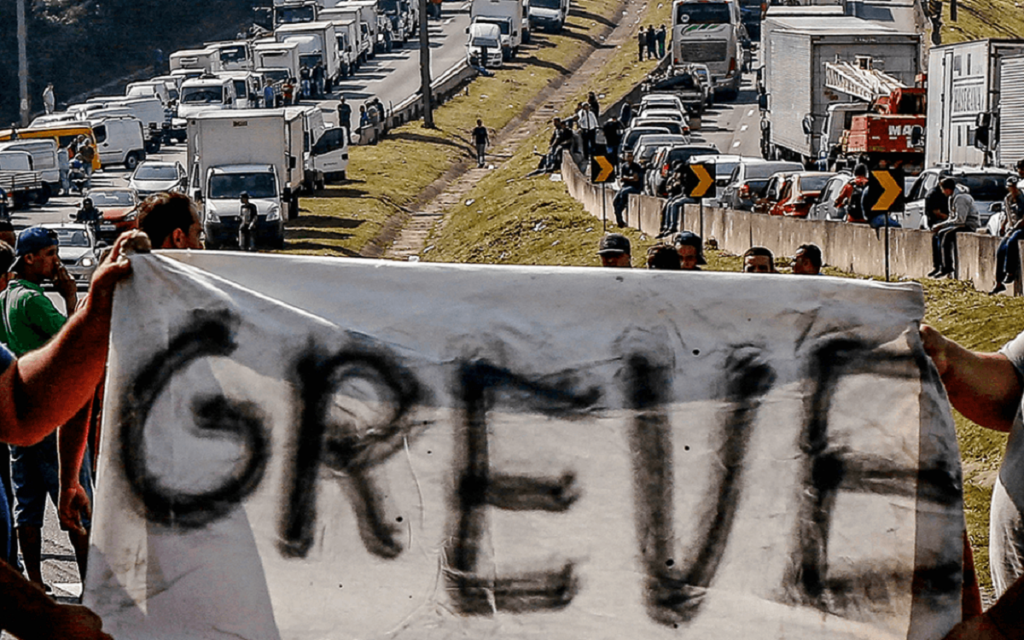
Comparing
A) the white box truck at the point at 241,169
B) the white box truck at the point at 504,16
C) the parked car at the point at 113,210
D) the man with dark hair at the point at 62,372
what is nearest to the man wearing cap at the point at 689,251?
the man with dark hair at the point at 62,372

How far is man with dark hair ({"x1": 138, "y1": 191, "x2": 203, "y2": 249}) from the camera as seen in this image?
6.13 metres

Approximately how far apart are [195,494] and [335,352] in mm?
536

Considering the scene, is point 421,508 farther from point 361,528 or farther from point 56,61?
point 56,61

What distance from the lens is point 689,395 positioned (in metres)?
4.93

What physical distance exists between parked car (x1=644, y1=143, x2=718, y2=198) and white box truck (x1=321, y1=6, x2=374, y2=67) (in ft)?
159

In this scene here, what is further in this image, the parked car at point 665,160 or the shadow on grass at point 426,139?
the shadow on grass at point 426,139

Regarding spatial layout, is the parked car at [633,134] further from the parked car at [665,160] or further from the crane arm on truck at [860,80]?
the parked car at [665,160]

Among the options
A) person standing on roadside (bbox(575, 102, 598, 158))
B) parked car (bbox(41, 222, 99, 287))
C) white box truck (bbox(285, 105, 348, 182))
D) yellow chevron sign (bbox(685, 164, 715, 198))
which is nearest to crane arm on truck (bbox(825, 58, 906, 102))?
person standing on roadside (bbox(575, 102, 598, 158))

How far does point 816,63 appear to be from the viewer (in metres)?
50.1

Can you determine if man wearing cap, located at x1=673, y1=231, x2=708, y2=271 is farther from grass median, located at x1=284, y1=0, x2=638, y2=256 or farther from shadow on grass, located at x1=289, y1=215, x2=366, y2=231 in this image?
shadow on grass, located at x1=289, y1=215, x2=366, y2=231

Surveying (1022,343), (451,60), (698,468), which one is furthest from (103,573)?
(451,60)

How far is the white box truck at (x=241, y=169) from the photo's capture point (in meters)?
41.2

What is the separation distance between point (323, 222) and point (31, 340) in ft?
127

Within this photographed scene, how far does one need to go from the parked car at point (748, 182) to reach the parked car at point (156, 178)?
59.8ft
